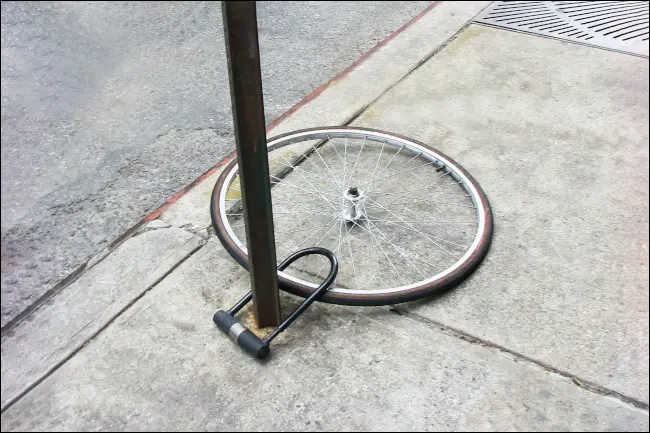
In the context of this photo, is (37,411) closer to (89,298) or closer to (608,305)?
(89,298)

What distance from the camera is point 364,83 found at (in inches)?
147

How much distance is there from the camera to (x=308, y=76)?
3.89m

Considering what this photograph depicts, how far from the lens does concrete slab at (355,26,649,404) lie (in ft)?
7.26

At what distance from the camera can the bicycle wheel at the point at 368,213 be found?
241 cm

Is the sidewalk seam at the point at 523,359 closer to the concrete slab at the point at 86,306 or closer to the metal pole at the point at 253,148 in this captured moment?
the metal pole at the point at 253,148

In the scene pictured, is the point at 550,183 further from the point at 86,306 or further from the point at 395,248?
the point at 86,306

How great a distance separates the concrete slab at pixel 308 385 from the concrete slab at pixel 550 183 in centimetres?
14

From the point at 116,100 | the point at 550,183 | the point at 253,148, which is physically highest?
the point at 253,148

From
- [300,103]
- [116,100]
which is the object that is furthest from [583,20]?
[116,100]

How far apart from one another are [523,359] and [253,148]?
1.14m

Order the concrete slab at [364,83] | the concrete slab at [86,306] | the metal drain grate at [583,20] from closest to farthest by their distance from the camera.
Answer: the concrete slab at [86,306]
the concrete slab at [364,83]
the metal drain grate at [583,20]

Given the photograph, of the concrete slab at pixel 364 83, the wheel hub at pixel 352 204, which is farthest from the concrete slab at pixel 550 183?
the wheel hub at pixel 352 204

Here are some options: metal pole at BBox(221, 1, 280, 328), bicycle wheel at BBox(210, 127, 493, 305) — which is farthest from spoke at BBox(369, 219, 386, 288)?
metal pole at BBox(221, 1, 280, 328)

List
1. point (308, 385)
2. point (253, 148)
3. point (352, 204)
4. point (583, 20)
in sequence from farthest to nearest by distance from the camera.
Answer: point (583, 20) < point (352, 204) < point (308, 385) < point (253, 148)
